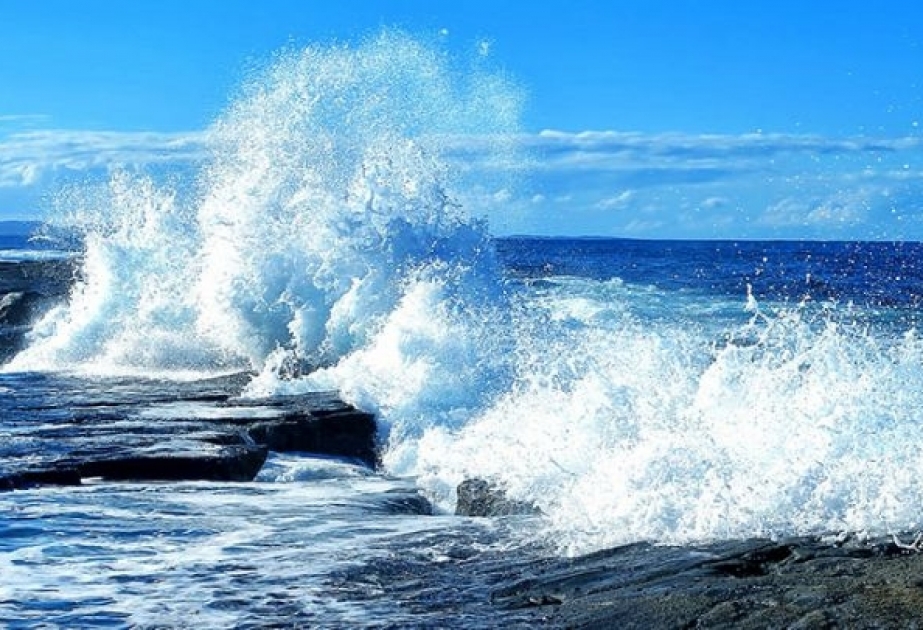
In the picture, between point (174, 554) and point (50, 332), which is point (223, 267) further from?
point (174, 554)

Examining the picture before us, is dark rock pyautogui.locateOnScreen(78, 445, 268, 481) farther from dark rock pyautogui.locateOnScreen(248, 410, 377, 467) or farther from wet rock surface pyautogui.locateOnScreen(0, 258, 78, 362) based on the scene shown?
wet rock surface pyautogui.locateOnScreen(0, 258, 78, 362)

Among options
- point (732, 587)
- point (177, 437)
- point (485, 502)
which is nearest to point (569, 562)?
point (732, 587)

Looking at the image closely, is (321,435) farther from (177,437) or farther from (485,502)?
(485,502)

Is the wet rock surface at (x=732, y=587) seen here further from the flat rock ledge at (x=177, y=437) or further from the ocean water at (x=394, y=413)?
the flat rock ledge at (x=177, y=437)

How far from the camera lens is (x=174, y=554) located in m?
7.03

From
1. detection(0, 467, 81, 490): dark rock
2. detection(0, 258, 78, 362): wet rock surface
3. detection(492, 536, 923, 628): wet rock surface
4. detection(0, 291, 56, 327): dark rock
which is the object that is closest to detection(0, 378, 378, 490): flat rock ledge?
detection(0, 467, 81, 490): dark rock

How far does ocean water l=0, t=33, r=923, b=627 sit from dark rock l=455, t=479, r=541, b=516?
0.09m

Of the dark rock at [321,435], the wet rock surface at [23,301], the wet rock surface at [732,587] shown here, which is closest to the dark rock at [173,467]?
the dark rock at [321,435]

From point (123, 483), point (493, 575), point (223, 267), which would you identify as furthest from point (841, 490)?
point (223, 267)

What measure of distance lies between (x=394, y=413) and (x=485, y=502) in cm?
409

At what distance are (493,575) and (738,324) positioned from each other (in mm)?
21064

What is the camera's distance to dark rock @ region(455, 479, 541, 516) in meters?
8.19

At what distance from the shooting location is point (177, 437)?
35.2 ft

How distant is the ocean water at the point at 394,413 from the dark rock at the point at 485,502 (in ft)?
0.30
